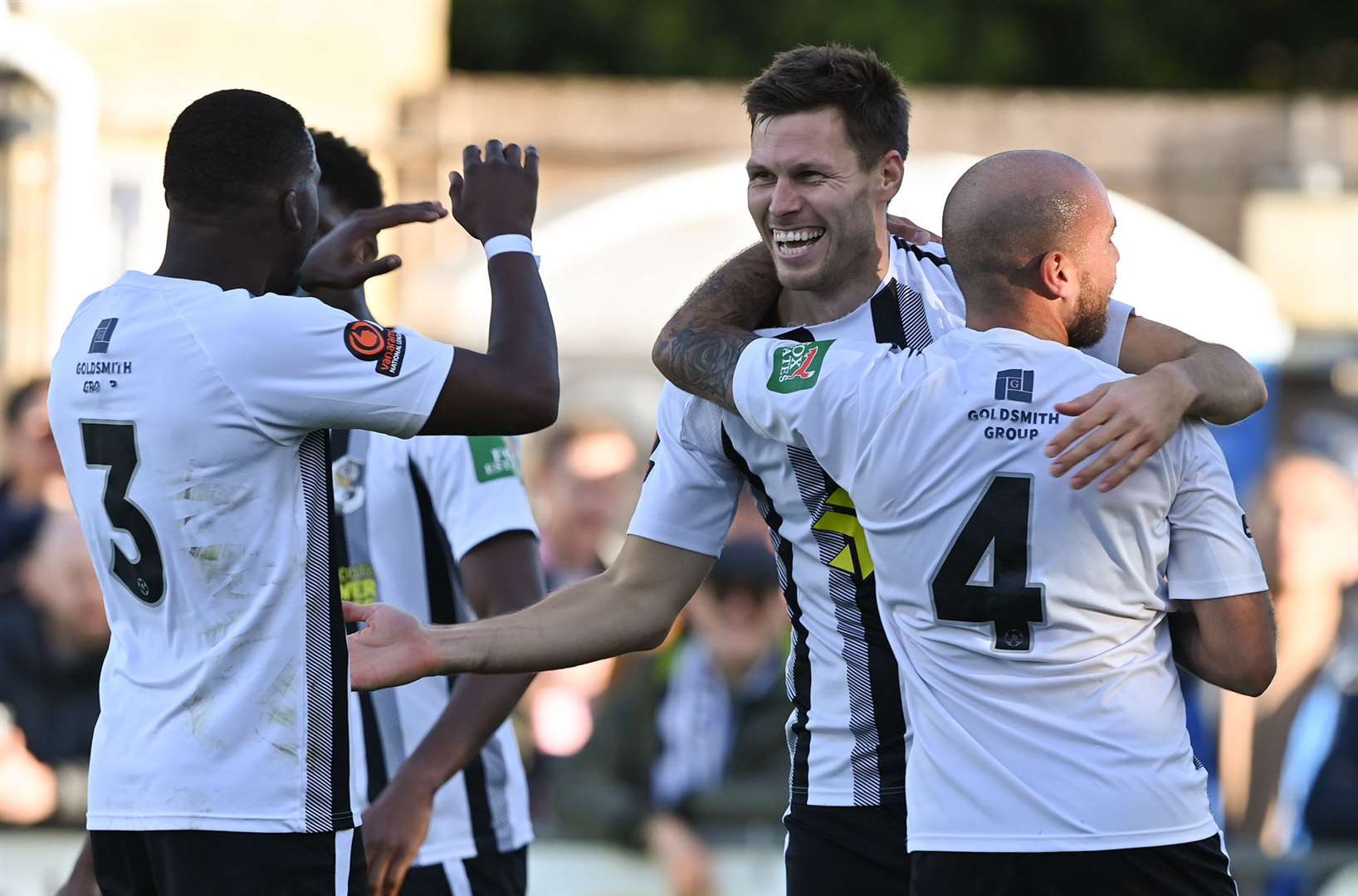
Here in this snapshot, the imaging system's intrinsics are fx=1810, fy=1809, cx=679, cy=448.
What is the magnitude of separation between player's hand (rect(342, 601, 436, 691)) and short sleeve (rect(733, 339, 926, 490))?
78cm

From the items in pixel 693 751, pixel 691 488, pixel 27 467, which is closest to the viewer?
pixel 691 488

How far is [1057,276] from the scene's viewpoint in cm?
325

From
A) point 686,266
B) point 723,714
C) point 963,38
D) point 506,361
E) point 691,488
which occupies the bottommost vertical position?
point 723,714

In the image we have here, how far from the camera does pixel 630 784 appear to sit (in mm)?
6496

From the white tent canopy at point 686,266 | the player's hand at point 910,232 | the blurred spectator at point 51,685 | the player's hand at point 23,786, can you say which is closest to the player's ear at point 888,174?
the player's hand at point 910,232

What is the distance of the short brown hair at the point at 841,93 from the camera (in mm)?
3805

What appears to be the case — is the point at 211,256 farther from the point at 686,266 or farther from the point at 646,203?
the point at 646,203

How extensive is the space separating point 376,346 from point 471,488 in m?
0.99

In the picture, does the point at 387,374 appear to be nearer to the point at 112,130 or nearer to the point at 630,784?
the point at 630,784

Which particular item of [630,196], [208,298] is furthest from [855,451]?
[630,196]

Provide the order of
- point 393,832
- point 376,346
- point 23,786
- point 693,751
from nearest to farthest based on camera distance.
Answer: point 376,346 → point 393,832 → point 693,751 → point 23,786

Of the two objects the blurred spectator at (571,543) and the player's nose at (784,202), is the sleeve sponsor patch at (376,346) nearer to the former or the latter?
the player's nose at (784,202)

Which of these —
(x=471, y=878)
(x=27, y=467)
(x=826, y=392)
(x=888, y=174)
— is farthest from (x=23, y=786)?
(x=826, y=392)

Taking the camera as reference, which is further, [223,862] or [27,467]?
[27,467]
